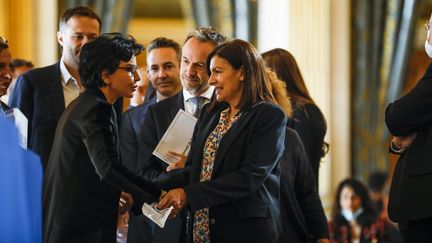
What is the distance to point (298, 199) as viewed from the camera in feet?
17.2

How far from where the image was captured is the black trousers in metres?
4.27

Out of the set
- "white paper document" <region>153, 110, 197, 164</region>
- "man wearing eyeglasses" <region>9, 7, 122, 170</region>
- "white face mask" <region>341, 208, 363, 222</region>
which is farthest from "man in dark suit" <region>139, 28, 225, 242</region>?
"white face mask" <region>341, 208, 363, 222</region>

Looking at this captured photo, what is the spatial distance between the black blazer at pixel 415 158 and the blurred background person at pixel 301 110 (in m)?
1.33

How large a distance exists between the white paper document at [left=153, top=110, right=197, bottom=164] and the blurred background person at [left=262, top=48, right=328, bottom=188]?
864 millimetres

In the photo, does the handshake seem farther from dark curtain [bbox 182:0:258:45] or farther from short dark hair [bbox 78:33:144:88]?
dark curtain [bbox 182:0:258:45]

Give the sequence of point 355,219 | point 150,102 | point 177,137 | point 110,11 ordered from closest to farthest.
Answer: point 177,137 < point 150,102 < point 355,219 < point 110,11

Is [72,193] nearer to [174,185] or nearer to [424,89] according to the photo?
[174,185]

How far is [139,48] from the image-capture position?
4.49 meters

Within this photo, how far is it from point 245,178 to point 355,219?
148 inches

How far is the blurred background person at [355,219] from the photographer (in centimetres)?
761

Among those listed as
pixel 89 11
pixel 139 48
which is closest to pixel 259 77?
pixel 139 48

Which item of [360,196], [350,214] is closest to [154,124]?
[350,214]

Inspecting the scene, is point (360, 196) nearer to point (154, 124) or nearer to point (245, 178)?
point (154, 124)

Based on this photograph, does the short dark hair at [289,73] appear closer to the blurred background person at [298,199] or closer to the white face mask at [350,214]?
the blurred background person at [298,199]
